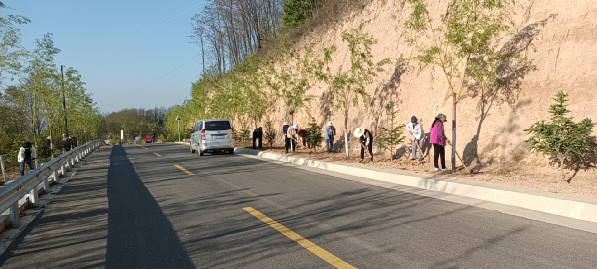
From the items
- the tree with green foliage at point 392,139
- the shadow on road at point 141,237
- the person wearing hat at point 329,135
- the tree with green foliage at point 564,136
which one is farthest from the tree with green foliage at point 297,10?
the shadow on road at point 141,237

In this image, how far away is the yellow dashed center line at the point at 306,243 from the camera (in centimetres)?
428

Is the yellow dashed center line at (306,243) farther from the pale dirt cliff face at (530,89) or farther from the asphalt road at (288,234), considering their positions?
the pale dirt cliff face at (530,89)

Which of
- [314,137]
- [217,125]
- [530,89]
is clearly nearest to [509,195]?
[530,89]

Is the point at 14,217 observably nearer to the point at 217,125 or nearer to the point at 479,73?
the point at 479,73

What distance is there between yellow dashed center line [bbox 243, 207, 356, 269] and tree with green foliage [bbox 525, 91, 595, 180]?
7.27 metres

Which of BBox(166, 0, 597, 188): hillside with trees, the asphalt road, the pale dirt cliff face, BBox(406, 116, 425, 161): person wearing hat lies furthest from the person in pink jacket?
the asphalt road

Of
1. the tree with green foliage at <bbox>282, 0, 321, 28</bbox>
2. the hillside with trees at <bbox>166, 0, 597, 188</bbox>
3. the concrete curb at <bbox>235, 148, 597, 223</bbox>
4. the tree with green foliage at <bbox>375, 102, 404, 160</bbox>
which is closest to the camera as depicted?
the concrete curb at <bbox>235, 148, 597, 223</bbox>

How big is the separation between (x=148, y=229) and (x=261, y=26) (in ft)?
143

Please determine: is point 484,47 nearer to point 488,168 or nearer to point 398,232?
point 488,168

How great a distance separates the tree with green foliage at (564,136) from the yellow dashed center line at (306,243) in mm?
7270

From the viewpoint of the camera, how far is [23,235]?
598 centimetres

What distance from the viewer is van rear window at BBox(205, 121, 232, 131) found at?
2100 cm

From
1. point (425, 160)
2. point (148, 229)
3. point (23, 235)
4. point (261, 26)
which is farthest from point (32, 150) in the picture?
point (261, 26)

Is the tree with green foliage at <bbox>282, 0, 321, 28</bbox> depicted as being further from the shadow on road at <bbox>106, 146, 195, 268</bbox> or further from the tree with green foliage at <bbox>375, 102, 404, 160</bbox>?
the shadow on road at <bbox>106, 146, 195, 268</bbox>
